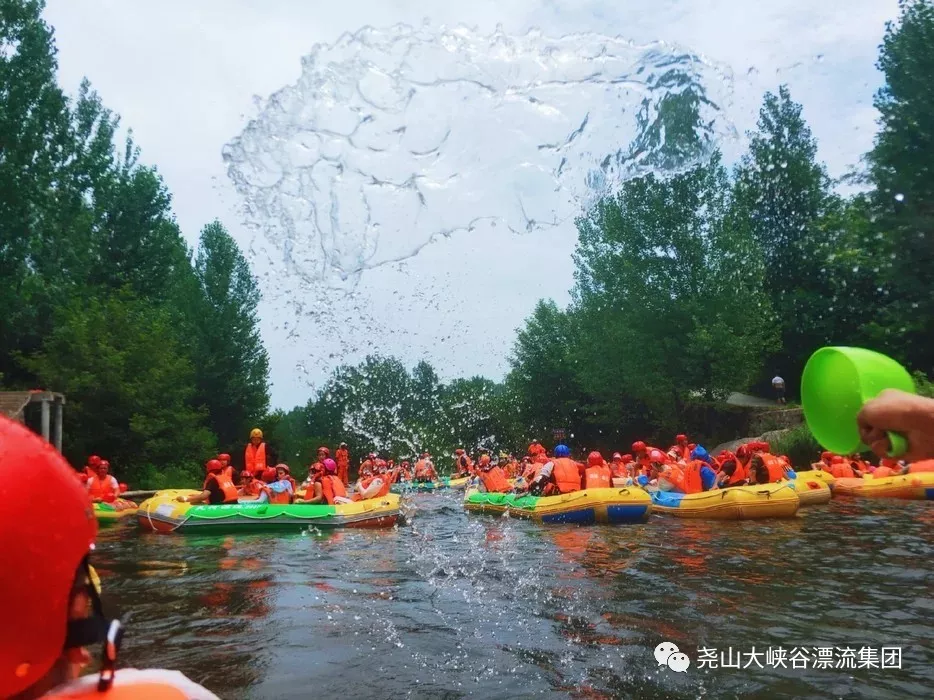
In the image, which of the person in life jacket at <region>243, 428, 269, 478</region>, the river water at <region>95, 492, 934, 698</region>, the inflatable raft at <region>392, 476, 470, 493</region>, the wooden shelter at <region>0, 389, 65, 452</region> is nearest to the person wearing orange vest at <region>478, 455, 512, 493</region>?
the person in life jacket at <region>243, 428, 269, 478</region>

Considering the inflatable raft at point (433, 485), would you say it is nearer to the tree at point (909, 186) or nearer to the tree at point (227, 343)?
the tree at point (227, 343)

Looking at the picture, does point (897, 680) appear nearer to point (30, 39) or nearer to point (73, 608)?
point (73, 608)

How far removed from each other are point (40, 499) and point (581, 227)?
40.5 meters

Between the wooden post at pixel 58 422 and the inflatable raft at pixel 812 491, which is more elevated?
the wooden post at pixel 58 422

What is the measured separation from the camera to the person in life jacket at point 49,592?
4.74 feet

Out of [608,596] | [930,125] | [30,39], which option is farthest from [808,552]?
[30,39]

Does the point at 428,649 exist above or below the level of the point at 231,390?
below

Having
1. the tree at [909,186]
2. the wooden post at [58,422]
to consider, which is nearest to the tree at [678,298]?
the tree at [909,186]

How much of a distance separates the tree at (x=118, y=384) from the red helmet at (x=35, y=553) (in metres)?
24.7

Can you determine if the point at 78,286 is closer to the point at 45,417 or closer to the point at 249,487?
the point at 45,417

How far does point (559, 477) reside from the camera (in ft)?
51.0

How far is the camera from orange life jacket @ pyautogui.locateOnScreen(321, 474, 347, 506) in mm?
15352

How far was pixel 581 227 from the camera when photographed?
40844 millimetres

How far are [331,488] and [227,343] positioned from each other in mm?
27033
